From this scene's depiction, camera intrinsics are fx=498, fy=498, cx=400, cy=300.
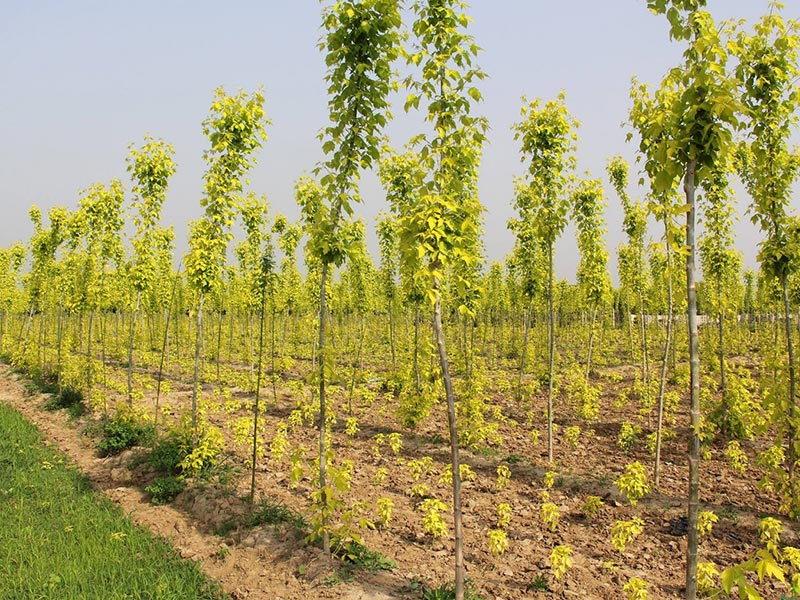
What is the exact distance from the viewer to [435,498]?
783 centimetres

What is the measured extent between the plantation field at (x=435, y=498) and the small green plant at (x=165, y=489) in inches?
4.4

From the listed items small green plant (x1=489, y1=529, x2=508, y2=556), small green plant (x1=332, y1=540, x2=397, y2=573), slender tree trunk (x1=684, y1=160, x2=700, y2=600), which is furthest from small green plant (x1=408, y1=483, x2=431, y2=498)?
slender tree trunk (x1=684, y1=160, x2=700, y2=600)

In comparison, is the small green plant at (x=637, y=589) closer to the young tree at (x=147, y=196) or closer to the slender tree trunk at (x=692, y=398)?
the slender tree trunk at (x=692, y=398)

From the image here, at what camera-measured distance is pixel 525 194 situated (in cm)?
1305

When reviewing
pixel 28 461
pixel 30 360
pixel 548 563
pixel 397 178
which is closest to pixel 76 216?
pixel 30 360

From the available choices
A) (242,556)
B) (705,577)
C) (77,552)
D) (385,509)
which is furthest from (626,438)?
(77,552)

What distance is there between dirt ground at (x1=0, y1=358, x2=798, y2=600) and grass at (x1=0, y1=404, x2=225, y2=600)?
1.28 feet

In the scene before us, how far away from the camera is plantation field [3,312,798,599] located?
550 cm

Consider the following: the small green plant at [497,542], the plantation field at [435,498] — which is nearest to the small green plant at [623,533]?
the plantation field at [435,498]

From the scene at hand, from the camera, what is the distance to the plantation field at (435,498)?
5.50 m

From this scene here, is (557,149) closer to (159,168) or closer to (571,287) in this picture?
(159,168)

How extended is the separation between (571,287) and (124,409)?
1140 inches

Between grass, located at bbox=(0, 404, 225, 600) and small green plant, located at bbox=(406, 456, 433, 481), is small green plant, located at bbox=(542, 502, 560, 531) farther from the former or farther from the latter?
grass, located at bbox=(0, 404, 225, 600)

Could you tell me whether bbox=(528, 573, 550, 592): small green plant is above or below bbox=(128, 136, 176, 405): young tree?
below
